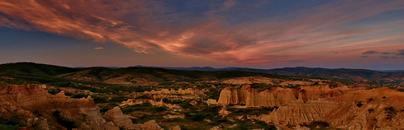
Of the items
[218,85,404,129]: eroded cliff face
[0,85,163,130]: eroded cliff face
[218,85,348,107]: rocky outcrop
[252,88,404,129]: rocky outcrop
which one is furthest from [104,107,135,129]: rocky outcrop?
[218,85,348,107]: rocky outcrop

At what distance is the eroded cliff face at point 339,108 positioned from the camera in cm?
5014

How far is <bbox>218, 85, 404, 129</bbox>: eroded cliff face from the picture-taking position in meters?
50.1

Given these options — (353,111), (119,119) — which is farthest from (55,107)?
(353,111)

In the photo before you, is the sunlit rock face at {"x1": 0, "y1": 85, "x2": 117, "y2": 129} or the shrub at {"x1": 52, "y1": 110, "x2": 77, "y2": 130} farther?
the sunlit rock face at {"x1": 0, "y1": 85, "x2": 117, "y2": 129}

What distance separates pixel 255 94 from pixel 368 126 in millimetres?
50648

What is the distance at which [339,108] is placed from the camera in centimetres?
6406

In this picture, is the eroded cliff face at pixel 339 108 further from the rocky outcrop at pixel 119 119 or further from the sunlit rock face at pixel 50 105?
the sunlit rock face at pixel 50 105

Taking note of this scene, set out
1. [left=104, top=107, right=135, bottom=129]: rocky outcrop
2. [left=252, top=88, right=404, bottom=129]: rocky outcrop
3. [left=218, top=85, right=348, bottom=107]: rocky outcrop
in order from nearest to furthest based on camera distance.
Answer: [left=104, top=107, right=135, bottom=129]: rocky outcrop, [left=252, top=88, right=404, bottom=129]: rocky outcrop, [left=218, top=85, right=348, bottom=107]: rocky outcrop

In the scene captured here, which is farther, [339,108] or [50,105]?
[339,108]

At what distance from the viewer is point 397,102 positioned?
5294cm

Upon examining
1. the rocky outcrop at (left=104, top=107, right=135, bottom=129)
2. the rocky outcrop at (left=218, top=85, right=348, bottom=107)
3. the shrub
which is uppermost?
the shrub

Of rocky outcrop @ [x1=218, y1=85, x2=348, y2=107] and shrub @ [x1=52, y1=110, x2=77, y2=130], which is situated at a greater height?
shrub @ [x1=52, y1=110, x2=77, y2=130]

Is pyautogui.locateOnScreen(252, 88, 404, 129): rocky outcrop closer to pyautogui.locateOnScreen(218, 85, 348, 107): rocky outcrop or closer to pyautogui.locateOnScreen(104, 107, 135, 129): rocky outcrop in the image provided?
pyautogui.locateOnScreen(218, 85, 348, 107): rocky outcrop

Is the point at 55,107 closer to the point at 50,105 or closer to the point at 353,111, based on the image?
the point at 50,105
